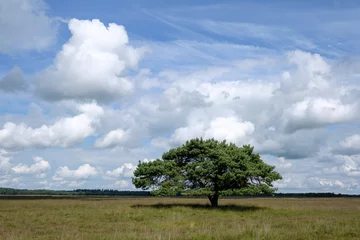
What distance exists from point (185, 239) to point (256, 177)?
87.0ft

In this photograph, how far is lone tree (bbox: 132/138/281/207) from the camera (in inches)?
1624

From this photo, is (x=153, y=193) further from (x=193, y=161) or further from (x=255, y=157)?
(x=255, y=157)

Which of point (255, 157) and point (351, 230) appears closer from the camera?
point (351, 230)

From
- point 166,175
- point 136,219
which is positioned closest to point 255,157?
point 166,175

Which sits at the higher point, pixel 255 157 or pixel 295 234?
pixel 255 157

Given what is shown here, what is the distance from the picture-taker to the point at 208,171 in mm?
41719

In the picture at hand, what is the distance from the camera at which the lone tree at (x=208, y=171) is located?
1624 inches

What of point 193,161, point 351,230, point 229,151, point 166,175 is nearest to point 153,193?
point 166,175

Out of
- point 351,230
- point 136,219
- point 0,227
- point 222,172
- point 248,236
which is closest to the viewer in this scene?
point 248,236

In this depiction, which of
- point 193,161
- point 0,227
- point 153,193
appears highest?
point 193,161

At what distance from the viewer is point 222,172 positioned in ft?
137

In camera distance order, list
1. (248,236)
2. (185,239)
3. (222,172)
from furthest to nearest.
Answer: (222,172)
(248,236)
(185,239)

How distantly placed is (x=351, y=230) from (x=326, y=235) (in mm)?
2900

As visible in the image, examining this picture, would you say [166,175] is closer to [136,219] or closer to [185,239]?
[136,219]
